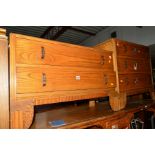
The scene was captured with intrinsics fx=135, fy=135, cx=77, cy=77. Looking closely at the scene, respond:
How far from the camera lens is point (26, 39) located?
113 cm

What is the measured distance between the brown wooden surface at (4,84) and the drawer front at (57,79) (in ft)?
0.27

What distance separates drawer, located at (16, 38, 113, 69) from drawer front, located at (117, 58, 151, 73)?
0.31 metres

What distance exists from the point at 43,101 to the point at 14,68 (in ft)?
1.18

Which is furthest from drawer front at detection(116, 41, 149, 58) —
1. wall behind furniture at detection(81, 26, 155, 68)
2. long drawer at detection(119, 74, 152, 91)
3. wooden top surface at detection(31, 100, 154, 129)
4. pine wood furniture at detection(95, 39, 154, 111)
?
wall behind furniture at detection(81, 26, 155, 68)

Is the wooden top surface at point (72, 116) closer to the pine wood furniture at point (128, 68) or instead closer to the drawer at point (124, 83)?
the pine wood furniture at point (128, 68)

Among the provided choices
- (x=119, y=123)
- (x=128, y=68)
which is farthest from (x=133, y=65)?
(x=119, y=123)

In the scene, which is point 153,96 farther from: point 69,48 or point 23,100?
point 23,100

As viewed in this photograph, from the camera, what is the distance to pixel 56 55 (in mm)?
1286

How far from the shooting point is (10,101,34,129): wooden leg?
1.01 m

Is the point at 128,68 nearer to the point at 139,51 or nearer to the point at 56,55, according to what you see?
the point at 139,51

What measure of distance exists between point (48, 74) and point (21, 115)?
40 centimetres

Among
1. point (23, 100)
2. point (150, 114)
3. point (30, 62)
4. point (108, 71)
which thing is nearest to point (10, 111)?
point (23, 100)

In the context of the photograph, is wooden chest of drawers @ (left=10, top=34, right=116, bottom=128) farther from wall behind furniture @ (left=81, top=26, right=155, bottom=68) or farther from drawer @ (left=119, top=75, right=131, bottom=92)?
wall behind furniture @ (left=81, top=26, right=155, bottom=68)

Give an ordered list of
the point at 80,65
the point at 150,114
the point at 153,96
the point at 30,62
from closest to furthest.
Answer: the point at 30,62
the point at 80,65
the point at 150,114
the point at 153,96
